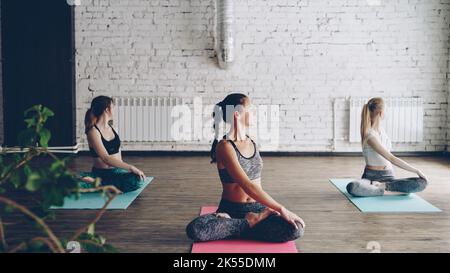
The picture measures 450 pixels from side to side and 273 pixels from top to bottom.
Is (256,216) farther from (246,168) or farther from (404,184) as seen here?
(404,184)

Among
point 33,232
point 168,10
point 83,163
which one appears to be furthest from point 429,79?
point 33,232

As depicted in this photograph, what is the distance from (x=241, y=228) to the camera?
298 cm

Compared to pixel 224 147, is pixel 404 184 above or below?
below

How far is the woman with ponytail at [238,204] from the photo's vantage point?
290cm

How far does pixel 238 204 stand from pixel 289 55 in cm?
425

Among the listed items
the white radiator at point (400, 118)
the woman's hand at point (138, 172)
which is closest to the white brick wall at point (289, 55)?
the white radiator at point (400, 118)

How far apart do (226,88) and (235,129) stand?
406 cm

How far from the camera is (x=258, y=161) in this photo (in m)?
3.03

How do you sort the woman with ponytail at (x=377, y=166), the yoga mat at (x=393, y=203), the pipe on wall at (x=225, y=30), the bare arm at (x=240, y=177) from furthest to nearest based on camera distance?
the pipe on wall at (x=225, y=30), the woman with ponytail at (x=377, y=166), the yoga mat at (x=393, y=203), the bare arm at (x=240, y=177)

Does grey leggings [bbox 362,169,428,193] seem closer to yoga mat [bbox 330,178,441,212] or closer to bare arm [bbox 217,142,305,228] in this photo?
yoga mat [bbox 330,178,441,212]

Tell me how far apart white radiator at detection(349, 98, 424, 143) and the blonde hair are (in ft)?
8.28

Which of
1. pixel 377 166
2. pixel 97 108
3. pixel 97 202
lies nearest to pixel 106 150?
pixel 97 108

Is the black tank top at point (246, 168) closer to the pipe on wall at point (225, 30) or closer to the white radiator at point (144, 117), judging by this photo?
the pipe on wall at point (225, 30)

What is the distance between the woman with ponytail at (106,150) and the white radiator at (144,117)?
7.87 ft
